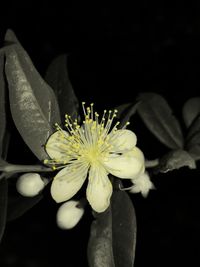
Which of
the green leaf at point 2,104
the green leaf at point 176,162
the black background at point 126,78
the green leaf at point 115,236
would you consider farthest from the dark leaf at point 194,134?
the green leaf at point 2,104

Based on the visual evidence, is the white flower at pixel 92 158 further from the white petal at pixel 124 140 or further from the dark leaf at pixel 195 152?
the dark leaf at pixel 195 152

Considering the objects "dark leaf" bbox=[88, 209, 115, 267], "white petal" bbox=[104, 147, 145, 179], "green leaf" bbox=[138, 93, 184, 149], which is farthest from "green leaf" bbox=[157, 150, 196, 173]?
"green leaf" bbox=[138, 93, 184, 149]

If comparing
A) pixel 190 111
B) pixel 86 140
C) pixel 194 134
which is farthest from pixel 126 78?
pixel 86 140

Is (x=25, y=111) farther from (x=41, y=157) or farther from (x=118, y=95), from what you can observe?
(x=118, y=95)

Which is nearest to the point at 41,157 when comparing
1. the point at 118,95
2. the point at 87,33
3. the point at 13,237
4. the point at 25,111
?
the point at 25,111

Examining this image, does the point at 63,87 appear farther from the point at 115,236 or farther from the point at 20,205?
the point at 115,236

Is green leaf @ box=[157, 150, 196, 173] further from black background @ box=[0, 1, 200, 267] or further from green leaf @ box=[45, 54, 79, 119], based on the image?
black background @ box=[0, 1, 200, 267]
